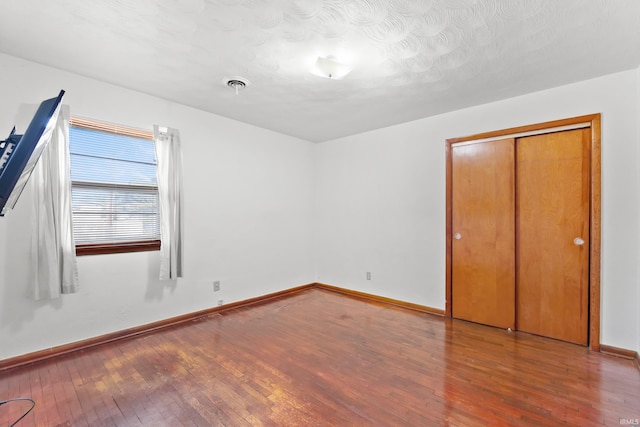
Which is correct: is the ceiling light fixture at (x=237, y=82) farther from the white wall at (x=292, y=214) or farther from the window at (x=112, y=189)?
the window at (x=112, y=189)

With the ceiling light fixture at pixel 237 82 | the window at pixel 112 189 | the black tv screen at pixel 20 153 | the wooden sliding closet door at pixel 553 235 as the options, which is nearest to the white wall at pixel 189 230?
the window at pixel 112 189

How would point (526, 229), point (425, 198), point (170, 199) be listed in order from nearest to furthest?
point (526, 229) < point (170, 199) < point (425, 198)

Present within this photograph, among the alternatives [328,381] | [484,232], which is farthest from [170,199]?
[484,232]

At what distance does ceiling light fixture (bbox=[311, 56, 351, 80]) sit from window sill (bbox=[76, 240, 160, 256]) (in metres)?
2.47

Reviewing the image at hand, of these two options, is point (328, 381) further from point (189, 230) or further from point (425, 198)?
point (425, 198)

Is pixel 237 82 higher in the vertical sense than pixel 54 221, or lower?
higher

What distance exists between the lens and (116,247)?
9.63 ft

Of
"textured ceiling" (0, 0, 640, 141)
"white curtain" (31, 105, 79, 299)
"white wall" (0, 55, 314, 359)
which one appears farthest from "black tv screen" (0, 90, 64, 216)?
"white wall" (0, 55, 314, 359)

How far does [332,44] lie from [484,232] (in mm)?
2606

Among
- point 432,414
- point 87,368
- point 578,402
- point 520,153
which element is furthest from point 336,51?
point 87,368

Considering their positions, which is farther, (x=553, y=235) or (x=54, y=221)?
(x=553, y=235)

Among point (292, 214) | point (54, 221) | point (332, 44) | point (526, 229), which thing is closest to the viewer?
point (332, 44)

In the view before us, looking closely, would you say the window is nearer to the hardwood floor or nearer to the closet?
the hardwood floor

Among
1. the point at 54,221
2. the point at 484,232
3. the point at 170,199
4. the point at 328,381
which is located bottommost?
the point at 328,381
